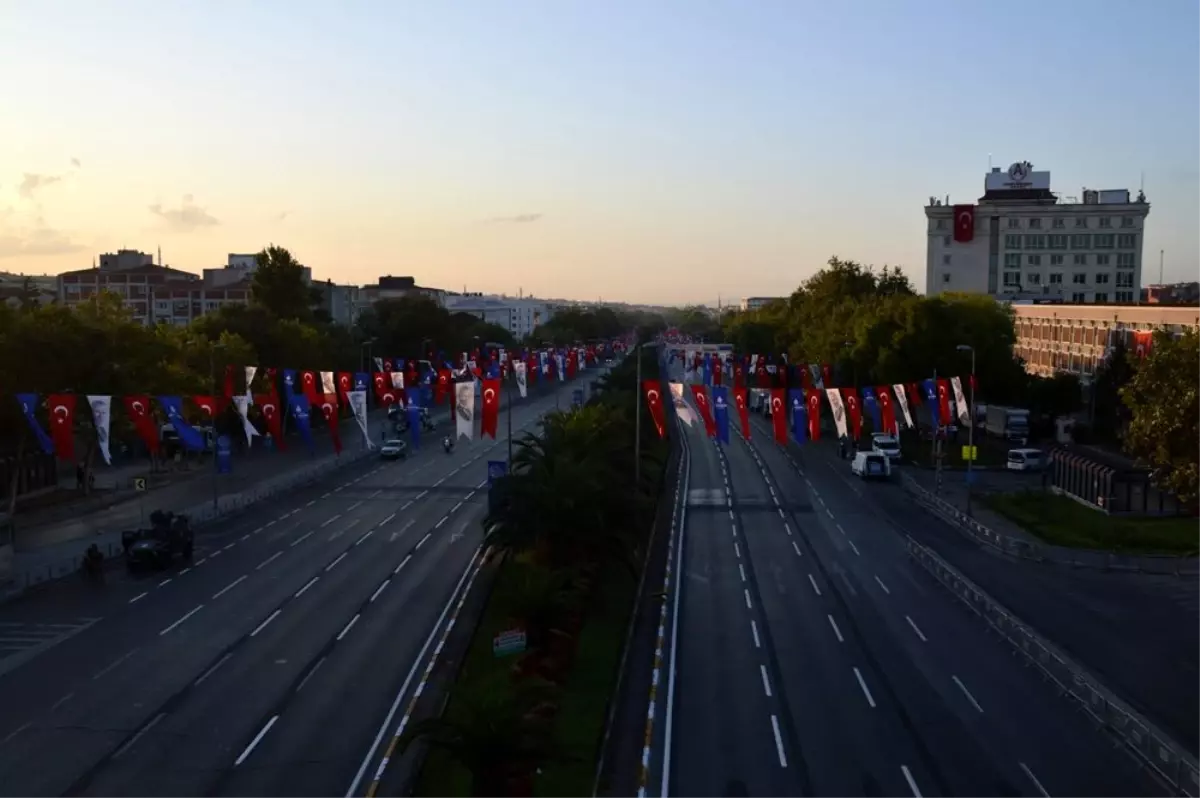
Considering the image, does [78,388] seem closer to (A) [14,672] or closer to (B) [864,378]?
(A) [14,672]

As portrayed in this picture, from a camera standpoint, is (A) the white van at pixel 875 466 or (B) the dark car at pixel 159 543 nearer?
(B) the dark car at pixel 159 543

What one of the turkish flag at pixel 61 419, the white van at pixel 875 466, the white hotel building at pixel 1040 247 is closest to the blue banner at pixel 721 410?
the white van at pixel 875 466

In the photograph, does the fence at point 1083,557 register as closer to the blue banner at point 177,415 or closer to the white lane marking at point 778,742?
the white lane marking at point 778,742

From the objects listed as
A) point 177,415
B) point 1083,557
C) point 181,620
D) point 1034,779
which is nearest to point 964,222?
point 1083,557

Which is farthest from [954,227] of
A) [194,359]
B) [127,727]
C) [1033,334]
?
[127,727]

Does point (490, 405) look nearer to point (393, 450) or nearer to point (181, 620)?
point (181, 620)

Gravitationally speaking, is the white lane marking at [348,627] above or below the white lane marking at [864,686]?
below

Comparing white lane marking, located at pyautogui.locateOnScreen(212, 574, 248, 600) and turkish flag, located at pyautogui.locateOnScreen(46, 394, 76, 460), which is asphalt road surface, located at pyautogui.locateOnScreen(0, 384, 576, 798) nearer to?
white lane marking, located at pyautogui.locateOnScreen(212, 574, 248, 600)

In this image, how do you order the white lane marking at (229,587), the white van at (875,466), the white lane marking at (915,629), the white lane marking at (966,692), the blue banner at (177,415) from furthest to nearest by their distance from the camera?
1. the white van at (875,466)
2. the blue banner at (177,415)
3. the white lane marking at (229,587)
4. the white lane marking at (915,629)
5. the white lane marking at (966,692)
